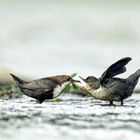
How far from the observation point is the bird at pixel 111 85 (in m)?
14.2

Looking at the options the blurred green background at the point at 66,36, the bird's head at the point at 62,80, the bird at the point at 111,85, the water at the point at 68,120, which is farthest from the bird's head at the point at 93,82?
the blurred green background at the point at 66,36

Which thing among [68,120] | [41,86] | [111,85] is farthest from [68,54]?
[68,120]

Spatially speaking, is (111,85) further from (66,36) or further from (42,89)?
(66,36)

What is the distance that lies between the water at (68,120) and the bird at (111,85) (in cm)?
19

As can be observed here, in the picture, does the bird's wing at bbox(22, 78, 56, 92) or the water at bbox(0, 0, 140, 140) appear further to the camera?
the bird's wing at bbox(22, 78, 56, 92)

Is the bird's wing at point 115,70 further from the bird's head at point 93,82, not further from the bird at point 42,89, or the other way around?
the bird at point 42,89

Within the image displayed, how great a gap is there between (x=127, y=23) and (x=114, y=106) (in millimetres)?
15716

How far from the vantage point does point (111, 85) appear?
46.6 ft

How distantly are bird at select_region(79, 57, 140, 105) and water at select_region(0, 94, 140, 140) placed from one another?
0.19m

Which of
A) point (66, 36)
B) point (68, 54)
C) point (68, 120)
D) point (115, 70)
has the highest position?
point (66, 36)

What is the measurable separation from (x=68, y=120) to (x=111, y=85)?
2.15 metres

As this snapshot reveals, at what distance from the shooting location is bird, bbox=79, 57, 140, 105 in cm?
1417

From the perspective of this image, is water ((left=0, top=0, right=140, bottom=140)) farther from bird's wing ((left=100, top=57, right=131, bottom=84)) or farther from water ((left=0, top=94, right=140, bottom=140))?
bird's wing ((left=100, top=57, right=131, bottom=84))

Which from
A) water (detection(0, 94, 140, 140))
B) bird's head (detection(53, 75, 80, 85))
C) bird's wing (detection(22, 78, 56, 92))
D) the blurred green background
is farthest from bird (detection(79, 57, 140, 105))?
the blurred green background
